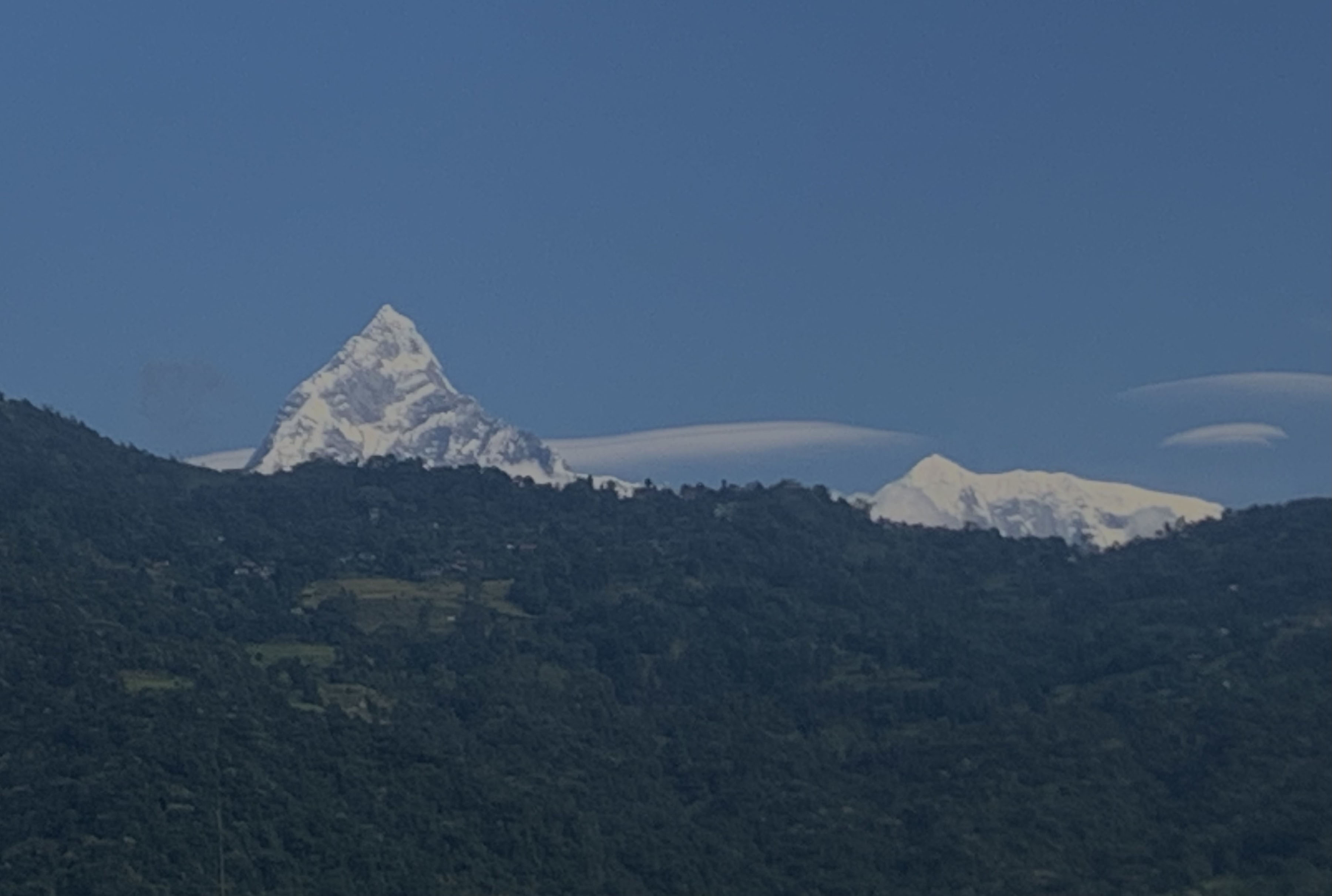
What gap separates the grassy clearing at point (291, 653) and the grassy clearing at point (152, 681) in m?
9.96

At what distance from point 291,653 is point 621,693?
57.5 ft

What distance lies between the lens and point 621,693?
444ft

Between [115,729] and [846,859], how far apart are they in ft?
99.2

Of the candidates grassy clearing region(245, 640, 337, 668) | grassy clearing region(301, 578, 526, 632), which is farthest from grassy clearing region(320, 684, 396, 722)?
grassy clearing region(301, 578, 526, 632)

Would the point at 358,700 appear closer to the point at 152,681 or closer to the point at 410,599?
the point at 152,681

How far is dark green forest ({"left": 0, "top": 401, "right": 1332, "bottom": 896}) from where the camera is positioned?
329 ft

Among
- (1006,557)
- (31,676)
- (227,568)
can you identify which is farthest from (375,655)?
(1006,557)

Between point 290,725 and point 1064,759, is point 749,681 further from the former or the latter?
point 290,725

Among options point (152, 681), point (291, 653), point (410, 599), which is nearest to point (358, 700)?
point (291, 653)

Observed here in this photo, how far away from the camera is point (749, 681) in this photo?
453 feet

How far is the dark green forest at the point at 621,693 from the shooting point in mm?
100188

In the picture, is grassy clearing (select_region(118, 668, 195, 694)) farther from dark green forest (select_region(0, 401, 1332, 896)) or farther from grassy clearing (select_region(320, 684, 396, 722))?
grassy clearing (select_region(320, 684, 396, 722))

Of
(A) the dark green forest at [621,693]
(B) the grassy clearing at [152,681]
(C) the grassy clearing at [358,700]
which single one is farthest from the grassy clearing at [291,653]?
(B) the grassy clearing at [152,681]

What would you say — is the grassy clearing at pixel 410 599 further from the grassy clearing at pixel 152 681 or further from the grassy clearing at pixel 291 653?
the grassy clearing at pixel 152 681
